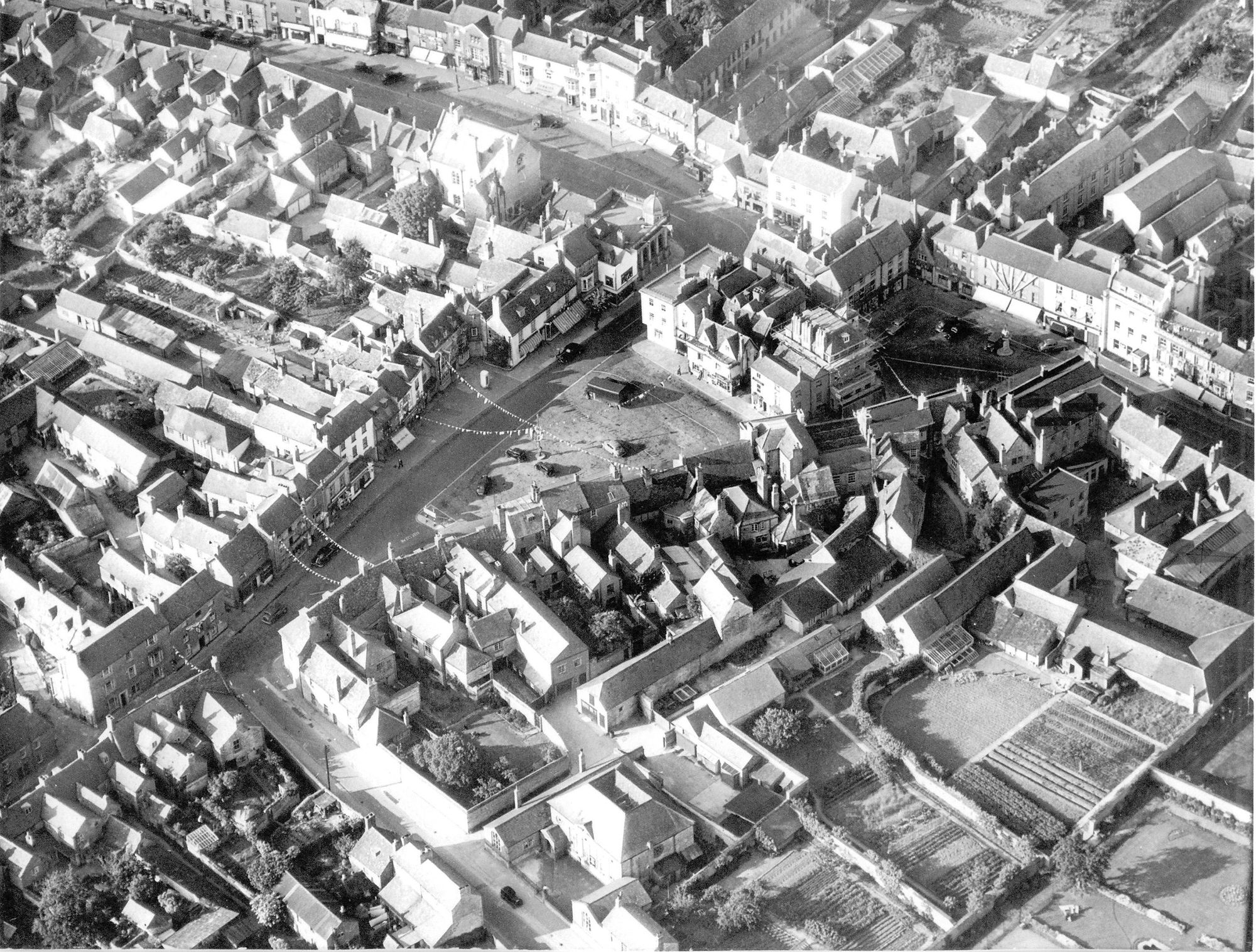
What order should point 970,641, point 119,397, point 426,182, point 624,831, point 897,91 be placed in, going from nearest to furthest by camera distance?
point 624,831
point 970,641
point 119,397
point 426,182
point 897,91

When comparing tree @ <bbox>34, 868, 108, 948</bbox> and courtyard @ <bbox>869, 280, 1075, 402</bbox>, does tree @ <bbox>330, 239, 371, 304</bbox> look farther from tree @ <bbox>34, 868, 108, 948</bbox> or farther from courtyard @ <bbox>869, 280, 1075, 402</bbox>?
tree @ <bbox>34, 868, 108, 948</bbox>

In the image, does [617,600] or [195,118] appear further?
[195,118]

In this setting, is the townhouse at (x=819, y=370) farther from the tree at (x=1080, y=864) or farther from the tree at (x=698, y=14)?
the tree at (x=698, y=14)

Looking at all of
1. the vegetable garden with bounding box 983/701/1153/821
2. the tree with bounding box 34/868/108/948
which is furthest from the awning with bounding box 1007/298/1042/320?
the tree with bounding box 34/868/108/948

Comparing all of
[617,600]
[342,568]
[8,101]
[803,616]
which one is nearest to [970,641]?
[803,616]

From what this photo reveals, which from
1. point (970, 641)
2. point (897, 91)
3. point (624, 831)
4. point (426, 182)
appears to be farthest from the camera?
point (897, 91)

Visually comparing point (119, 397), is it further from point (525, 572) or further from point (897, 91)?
point (897, 91)
